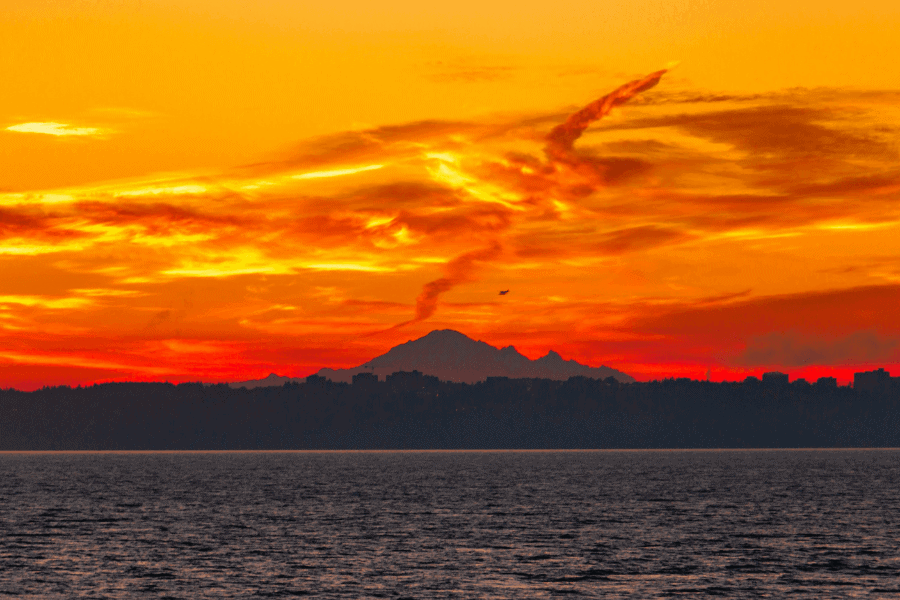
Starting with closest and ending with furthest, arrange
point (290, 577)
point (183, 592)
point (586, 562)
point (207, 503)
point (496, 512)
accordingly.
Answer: point (183, 592) < point (290, 577) < point (586, 562) < point (496, 512) < point (207, 503)

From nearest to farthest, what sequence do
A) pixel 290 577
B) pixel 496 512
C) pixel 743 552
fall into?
pixel 290 577
pixel 743 552
pixel 496 512

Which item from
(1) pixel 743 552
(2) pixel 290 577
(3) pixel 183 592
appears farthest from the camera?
(1) pixel 743 552

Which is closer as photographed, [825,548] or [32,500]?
[825,548]

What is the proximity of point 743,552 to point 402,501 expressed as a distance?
82.1m

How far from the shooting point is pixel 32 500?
18312cm

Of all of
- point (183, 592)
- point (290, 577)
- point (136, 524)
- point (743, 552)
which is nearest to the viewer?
point (183, 592)

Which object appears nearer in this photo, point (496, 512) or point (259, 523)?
point (259, 523)

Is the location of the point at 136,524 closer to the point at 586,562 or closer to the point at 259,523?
the point at 259,523

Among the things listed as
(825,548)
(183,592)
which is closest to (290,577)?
(183,592)

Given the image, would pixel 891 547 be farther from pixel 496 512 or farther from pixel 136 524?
pixel 136 524

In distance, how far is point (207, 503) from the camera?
565ft

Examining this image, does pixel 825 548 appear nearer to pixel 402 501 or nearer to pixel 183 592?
pixel 183 592

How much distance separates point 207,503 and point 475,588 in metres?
104

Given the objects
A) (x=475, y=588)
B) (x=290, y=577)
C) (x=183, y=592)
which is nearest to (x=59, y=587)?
(x=183, y=592)
